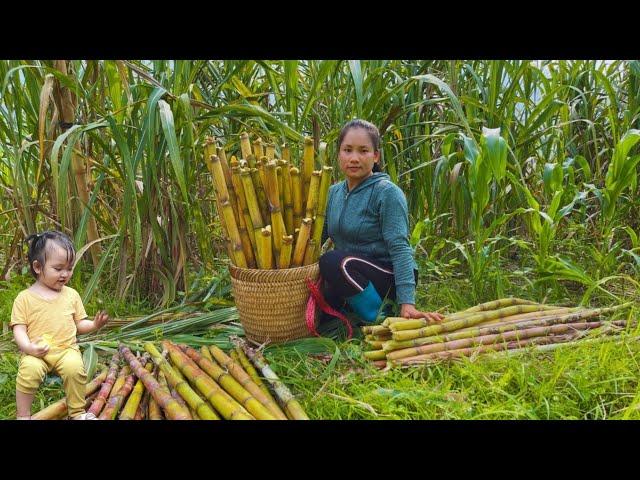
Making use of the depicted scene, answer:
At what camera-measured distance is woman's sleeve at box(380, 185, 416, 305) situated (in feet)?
7.14

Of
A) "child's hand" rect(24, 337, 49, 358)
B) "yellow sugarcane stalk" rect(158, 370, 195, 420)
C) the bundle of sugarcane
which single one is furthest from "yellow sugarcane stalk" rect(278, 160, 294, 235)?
"child's hand" rect(24, 337, 49, 358)

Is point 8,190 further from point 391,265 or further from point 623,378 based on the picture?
point 623,378

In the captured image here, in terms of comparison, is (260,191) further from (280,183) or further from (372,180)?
(372,180)

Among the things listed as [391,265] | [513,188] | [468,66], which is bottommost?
[391,265]

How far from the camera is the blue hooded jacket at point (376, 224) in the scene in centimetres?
220

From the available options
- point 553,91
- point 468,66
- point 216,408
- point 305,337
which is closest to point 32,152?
point 305,337

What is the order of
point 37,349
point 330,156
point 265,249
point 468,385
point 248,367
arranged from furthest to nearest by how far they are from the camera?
point 330,156 → point 265,249 → point 248,367 → point 468,385 → point 37,349

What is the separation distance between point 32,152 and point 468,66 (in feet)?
7.56

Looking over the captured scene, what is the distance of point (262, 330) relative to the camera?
2209mm

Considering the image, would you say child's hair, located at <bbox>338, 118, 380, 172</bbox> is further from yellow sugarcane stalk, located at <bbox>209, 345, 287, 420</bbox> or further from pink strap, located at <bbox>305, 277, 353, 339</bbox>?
Result: yellow sugarcane stalk, located at <bbox>209, 345, 287, 420</bbox>

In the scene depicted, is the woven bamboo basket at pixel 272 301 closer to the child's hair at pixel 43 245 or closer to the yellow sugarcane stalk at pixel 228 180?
the yellow sugarcane stalk at pixel 228 180

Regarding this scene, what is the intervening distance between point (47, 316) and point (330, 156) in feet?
5.24

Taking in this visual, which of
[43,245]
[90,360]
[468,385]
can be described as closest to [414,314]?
[468,385]

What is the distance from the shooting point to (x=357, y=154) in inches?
87.1
